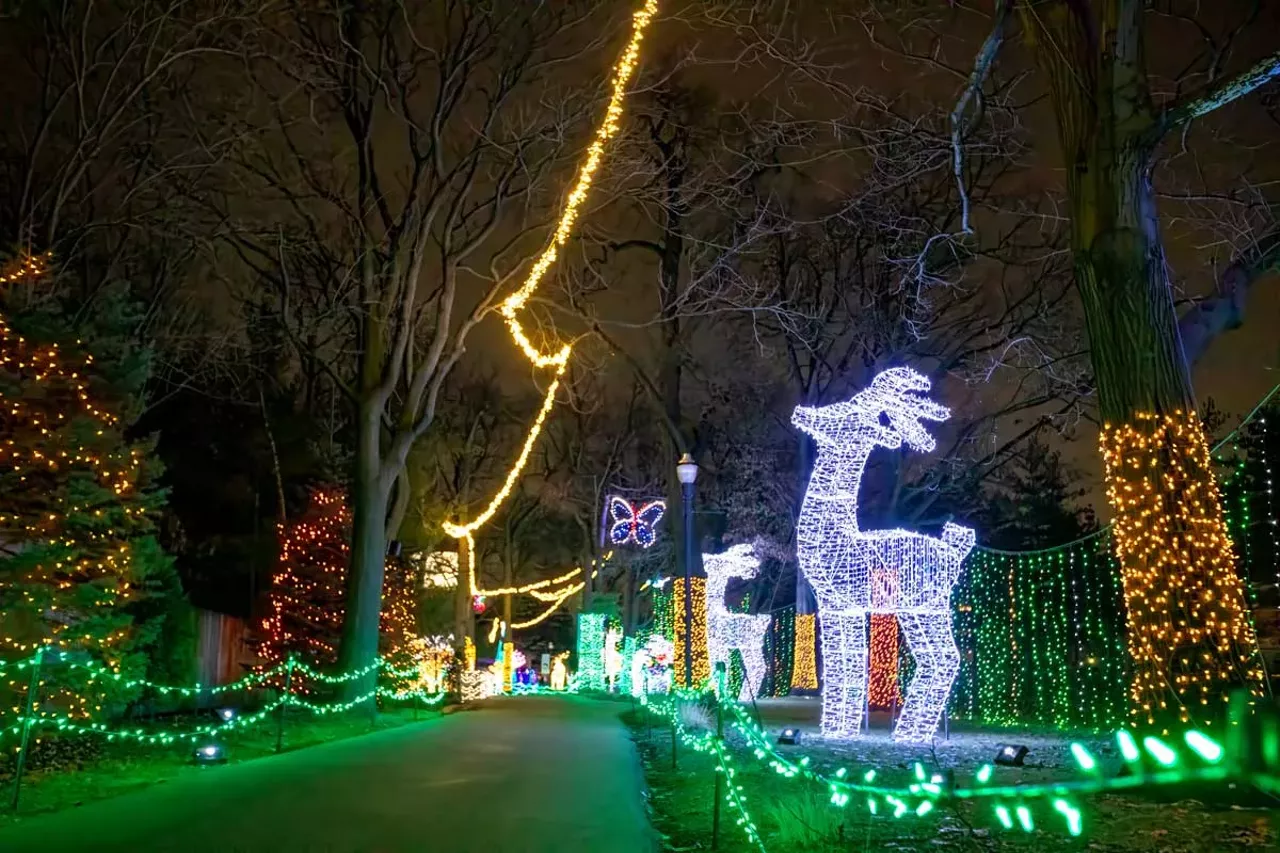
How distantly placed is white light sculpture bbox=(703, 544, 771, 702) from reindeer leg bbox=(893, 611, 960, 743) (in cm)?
831

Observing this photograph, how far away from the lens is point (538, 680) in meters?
51.5

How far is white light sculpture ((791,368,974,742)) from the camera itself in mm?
13938

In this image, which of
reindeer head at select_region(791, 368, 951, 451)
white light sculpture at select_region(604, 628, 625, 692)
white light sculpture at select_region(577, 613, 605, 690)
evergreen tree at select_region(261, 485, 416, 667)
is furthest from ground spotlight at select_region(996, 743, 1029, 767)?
white light sculpture at select_region(577, 613, 605, 690)

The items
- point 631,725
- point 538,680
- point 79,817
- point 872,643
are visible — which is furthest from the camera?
point 538,680

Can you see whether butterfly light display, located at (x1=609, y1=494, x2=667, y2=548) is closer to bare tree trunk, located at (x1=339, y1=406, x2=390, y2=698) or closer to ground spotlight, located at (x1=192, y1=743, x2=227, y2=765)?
bare tree trunk, located at (x1=339, y1=406, x2=390, y2=698)

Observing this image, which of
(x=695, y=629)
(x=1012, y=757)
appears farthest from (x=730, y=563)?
(x=1012, y=757)

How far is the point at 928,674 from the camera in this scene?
14.0 metres

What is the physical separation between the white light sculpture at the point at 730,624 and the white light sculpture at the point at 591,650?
18098 millimetres

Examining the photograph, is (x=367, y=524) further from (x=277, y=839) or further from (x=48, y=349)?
(x=277, y=839)

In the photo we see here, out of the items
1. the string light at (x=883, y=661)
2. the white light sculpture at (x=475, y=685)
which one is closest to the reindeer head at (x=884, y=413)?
the string light at (x=883, y=661)

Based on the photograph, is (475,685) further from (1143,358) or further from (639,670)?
(1143,358)

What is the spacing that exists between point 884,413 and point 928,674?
340 centimetres

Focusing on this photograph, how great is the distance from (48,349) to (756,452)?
1004 inches

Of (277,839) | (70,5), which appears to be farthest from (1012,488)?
(277,839)
